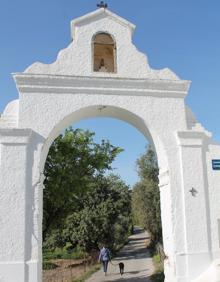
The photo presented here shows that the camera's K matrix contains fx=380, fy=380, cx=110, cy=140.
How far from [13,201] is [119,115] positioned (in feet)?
11.9

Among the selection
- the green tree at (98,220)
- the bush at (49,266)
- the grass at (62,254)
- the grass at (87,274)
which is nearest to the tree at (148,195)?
the green tree at (98,220)

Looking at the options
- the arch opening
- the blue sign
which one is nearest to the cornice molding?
the arch opening

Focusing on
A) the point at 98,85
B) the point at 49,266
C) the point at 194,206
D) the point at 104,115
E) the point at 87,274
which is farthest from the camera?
the point at 49,266

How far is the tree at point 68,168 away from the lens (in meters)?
13.7

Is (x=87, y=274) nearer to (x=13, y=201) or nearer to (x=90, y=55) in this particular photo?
(x=13, y=201)

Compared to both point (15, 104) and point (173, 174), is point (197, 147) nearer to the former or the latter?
point (173, 174)

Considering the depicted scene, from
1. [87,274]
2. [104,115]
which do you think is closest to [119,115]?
[104,115]

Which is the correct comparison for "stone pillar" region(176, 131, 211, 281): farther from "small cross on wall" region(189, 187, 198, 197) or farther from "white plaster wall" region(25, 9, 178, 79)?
"white plaster wall" region(25, 9, 178, 79)

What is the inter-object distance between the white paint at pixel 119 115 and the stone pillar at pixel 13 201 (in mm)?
22

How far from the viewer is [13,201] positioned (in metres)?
8.66

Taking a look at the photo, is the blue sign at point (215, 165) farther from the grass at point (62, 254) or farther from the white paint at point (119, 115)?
the grass at point (62, 254)

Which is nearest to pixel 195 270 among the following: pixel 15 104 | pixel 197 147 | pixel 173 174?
pixel 173 174

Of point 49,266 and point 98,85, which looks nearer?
point 98,85

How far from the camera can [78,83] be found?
9500 mm
